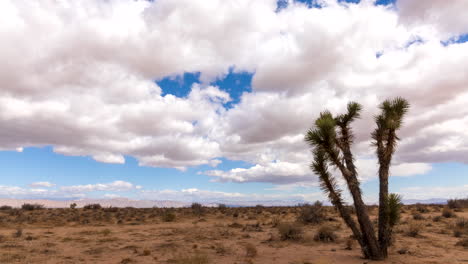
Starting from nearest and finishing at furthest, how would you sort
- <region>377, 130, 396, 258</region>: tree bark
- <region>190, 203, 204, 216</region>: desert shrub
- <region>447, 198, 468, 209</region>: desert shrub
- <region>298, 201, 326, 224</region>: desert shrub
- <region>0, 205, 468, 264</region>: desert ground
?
1. <region>377, 130, 396, 258</region>: tree bark
2. <region>0, 205, 468, 264</region>: desert ground
3. <region>298, 201, 326, 224</region>: desert shrub
4. <region>447, 198, 468, 209</region>: desert shrub
5. <region>190, 203, 204, 216</region>: desert shrub

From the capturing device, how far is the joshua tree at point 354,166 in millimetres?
9844

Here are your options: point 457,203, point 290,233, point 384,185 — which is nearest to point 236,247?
point 290,233

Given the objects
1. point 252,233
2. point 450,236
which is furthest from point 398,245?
point 252,233

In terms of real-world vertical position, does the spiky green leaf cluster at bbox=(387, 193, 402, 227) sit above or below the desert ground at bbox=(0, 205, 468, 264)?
above

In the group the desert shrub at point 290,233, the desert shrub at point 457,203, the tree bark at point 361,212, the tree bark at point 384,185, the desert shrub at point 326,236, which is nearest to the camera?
the tree bark at point 361,212

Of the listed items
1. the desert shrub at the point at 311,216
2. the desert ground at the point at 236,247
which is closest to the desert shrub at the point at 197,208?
the desert ground at the point at 236,247

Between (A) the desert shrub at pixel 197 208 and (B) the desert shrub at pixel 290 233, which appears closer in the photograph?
(B) the desert shrub at pixel 290 233

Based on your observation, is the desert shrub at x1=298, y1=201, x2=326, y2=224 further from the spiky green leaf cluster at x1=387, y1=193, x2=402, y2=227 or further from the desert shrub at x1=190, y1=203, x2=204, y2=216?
the desert shrub at x1=190, y1=203, x2=204, y2=216

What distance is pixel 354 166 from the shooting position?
10.3 metres

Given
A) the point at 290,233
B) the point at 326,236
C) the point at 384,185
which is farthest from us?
the point at 290,233

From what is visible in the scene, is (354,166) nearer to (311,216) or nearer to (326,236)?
(326,236)

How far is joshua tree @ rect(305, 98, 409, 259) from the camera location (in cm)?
984

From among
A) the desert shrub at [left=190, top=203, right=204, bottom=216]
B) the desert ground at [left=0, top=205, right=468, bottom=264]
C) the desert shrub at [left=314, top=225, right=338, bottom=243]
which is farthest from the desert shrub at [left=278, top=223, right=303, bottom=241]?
the desert shrub at [left=190, top=203, right=204, bottom=216]

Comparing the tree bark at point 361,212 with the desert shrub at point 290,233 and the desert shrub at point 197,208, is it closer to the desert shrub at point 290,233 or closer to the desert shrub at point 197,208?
the desert shrub at point 290,233
